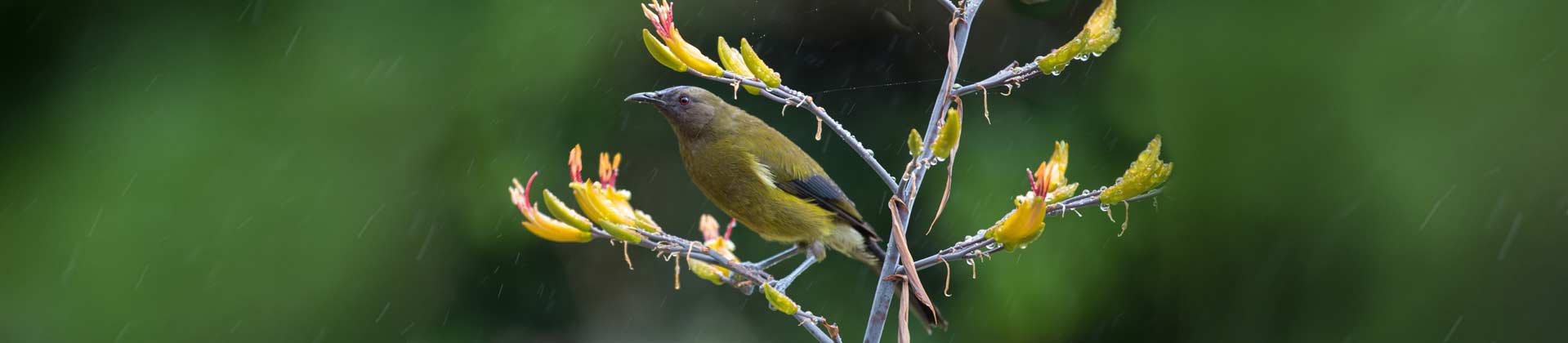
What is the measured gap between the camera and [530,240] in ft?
11.8

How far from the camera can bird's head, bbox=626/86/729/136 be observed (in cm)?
185

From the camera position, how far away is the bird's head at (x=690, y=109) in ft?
6.07

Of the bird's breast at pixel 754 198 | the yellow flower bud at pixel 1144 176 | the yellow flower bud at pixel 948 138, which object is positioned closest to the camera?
the yellow flower bud at pixel 948 138

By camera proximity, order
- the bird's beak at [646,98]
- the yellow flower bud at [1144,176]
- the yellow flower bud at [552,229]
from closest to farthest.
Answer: the yellow flower bud at [1144,176] < the yellow flower bud at [552,229] < the bird's beak at [646,98]

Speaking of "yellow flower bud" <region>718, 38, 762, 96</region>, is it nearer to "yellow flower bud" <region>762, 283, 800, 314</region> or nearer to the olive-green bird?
"yellow flower bud" <region>762, 283, 800, 314</region>

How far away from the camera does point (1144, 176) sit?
1.22 m

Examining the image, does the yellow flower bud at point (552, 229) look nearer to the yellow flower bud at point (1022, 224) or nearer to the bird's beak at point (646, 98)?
the bird's beak at point (646, 98)

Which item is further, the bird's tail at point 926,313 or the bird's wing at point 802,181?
the bird's wing at point 802,181

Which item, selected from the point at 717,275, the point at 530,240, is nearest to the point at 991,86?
the point at 717,275

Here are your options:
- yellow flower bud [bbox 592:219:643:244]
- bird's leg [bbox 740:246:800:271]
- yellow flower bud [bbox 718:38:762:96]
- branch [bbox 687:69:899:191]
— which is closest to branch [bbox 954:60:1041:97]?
branch [bbox 687:69:899:191]

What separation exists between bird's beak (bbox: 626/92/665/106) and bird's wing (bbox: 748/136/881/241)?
0.64 feet

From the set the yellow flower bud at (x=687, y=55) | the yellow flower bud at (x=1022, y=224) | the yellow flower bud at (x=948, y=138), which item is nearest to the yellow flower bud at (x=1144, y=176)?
the yellow flower bud at (x=1022, y=224)

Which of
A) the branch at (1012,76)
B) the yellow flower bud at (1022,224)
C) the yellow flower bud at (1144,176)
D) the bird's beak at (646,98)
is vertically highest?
the branch at (1012,76)

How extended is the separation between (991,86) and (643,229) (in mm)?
436
